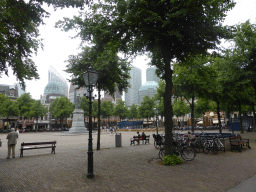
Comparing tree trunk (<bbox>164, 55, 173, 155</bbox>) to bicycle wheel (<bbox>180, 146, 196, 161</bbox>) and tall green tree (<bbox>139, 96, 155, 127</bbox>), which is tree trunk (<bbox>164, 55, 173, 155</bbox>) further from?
tall green tree (<bbox>139, 96, 155, 127</bbox>)

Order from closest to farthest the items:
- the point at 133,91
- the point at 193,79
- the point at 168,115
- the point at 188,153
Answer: the point at 168,115
the point at 188,153
the point at 193,79
the point at 133,91

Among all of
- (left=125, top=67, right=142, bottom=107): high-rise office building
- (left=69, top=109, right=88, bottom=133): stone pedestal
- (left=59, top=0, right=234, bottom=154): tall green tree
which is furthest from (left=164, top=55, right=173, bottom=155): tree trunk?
(left=125, top=67, right=142, bottom=107): high-rise office building

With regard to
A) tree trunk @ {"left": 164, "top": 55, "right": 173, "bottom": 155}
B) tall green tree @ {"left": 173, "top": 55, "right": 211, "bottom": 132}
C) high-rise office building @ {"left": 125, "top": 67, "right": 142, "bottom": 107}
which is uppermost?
high-rise office building @ {"left": 125, "top": 67, "right": 142, "bottom": 107}

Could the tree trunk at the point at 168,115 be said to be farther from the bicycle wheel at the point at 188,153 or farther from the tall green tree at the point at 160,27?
the bicycle wheel at the point at 188,153

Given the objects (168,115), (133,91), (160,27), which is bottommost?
(168,115)

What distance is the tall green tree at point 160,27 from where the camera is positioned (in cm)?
859

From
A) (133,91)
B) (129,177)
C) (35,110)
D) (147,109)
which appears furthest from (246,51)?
(133,91)

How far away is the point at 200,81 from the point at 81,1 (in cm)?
1804

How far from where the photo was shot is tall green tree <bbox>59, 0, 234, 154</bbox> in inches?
338

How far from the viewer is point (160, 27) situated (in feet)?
29.8

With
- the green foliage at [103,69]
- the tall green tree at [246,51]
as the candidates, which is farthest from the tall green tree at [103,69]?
the tall green tree at [246,51]

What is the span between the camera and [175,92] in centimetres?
2355

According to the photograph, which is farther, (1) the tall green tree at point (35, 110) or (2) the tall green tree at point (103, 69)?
(1) the tall green tree at point (35, 110)

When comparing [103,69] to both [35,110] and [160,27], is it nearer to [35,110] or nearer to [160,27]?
[160,27]
